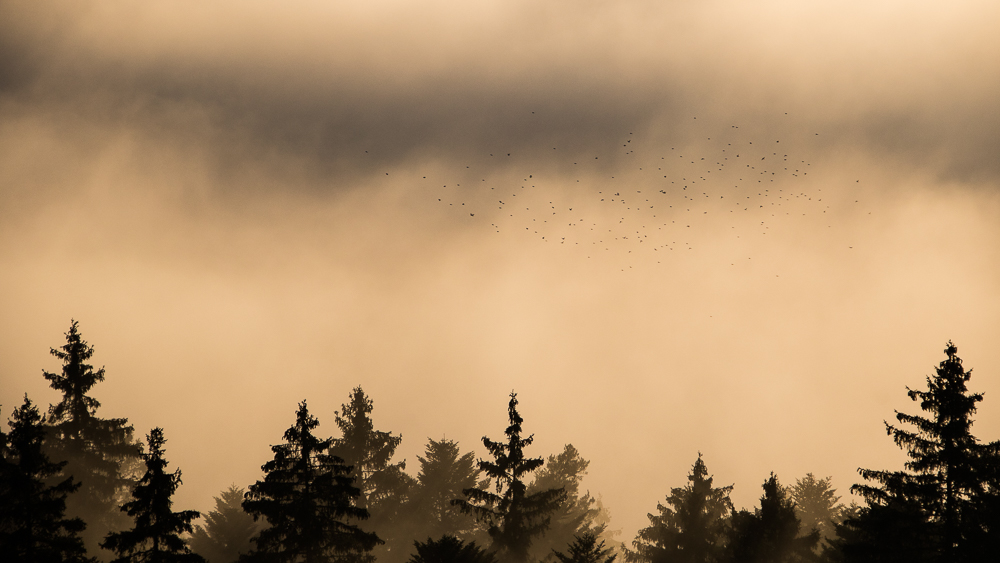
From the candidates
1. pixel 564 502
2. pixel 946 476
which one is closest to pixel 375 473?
pixel 564 502

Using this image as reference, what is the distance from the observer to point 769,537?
137 ft

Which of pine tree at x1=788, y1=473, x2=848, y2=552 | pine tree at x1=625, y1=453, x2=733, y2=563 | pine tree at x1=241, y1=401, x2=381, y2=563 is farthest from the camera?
pine tree at x1=788, y1=473, x2=848, y2=552

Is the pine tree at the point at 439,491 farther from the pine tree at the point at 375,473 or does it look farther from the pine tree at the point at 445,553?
the pine tree at the point at 445,553

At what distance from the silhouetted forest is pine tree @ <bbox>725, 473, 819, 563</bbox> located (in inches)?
3.4

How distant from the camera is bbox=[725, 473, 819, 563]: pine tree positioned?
4109 cm

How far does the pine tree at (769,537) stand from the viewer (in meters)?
41.1

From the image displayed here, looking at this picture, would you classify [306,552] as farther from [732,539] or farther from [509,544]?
[732,539]

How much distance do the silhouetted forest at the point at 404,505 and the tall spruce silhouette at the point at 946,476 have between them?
6 cm

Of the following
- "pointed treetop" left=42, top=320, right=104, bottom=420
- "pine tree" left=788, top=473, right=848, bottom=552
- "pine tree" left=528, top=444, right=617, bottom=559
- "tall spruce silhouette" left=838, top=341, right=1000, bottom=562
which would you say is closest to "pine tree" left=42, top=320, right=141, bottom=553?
"pointed treetop" left=42, top=320, right=104, bottom=420

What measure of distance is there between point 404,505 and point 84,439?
67.1ft

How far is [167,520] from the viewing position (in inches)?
1128

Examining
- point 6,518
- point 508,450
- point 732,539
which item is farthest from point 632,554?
point 6,518

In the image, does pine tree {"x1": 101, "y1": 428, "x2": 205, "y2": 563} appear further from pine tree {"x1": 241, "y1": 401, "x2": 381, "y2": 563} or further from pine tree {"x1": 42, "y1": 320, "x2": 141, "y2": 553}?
pine tree {"x1": 42, "y1": 320, "x2": 141, "y2": 553}

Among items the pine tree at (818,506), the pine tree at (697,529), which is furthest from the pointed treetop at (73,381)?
the pine tree at (818,506)
